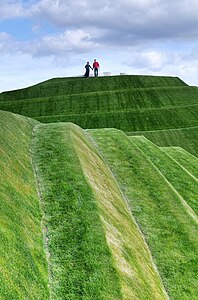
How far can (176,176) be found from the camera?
139 ft

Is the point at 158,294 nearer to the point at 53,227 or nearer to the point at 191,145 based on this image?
the point at 53,227

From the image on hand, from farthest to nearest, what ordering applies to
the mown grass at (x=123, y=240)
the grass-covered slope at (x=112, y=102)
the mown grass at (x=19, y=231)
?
1. the grass-covered slope at (x=112, y=102)
2. the mown grass at (x=123, y=240)
3. the mown grass at (x=19, y=231)

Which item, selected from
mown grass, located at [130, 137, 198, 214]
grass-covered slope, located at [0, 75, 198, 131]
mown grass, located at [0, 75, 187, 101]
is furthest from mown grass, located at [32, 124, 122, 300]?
mown grass, located at [0, 75, 187, 101]

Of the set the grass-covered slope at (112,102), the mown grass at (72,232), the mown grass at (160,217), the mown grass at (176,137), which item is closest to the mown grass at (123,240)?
the mown grass at (72,232)

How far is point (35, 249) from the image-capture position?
19.4 meters

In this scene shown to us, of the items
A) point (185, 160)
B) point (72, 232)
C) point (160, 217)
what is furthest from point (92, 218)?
point (185, 160)

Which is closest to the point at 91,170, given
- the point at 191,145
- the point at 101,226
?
the point at 101,226

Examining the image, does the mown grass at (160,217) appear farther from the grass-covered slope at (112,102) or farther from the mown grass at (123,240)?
the grass-covered slope at (112,102)

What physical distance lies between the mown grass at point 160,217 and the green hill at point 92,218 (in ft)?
0.25

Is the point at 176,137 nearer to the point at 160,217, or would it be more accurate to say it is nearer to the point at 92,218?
the point at 160,217

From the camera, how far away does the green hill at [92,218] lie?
60.7 ft

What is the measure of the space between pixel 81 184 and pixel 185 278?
8.22 metres

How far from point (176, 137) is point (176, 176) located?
107 ft

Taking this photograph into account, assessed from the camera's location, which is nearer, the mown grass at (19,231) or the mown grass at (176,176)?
the mown grass at (19,231)
